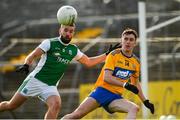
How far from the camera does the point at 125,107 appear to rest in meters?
9.44

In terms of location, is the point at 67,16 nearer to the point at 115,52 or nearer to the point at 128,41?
the point at 115,52

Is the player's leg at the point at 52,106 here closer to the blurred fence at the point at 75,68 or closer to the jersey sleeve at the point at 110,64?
the jersey sleeve at the point at 110,64

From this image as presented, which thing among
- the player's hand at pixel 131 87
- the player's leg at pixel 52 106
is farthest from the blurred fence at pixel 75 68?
the player's hand at pixel 131 87

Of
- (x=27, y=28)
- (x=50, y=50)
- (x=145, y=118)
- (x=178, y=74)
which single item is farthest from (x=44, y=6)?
(x=50, y=50)

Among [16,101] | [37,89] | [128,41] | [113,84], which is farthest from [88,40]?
[113,84]

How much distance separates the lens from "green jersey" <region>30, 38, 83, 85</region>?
402 inches

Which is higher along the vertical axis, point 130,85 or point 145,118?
point 130,85

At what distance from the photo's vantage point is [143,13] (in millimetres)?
16250

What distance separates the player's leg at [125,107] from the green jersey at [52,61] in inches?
43.9

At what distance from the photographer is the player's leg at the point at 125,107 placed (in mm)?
9312

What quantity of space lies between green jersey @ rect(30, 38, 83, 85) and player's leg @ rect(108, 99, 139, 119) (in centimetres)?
112

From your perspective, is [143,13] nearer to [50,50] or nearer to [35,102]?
[35,102]

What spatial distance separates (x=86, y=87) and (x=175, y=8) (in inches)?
161

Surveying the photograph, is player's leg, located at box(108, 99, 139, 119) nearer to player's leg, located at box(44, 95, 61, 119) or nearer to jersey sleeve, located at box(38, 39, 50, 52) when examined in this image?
player's leg, located at box(44, 95, 61, 119)
